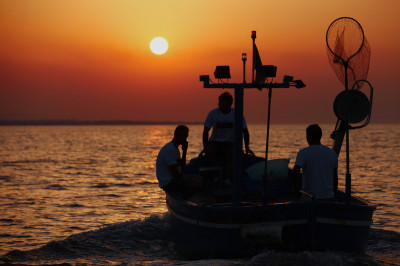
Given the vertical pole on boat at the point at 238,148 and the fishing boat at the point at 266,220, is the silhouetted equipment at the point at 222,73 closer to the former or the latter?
the fishing boat at the point at 266,220

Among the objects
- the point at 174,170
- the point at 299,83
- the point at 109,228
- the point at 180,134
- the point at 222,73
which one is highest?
the point at 222,73

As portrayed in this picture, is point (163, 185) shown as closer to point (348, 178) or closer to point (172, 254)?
point (172, 254)

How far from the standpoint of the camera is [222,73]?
966cm

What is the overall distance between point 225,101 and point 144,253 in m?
3.92

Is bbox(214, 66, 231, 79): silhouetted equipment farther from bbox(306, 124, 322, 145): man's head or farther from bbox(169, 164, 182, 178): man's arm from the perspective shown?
bbox(169, 164, 182, 178): man's arm

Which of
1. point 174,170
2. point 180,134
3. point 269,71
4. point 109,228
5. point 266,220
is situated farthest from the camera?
point 109,228

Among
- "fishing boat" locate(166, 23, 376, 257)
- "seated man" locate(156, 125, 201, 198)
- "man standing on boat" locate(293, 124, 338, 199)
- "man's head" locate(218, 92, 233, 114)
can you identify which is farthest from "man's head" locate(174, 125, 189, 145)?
"man standing on boat" locate(293, 124, 338, 199)

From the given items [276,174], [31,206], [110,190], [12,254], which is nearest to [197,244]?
[276,174]

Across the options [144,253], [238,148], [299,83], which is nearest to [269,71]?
[299,83]

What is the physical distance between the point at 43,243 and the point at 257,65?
7356 millimetres

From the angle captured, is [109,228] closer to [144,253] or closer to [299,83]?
[144,253]

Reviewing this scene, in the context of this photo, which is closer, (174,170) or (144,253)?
(174,170)

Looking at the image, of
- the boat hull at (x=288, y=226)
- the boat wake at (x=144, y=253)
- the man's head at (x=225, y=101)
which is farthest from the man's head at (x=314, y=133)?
the man's head at (x=225, y=101)

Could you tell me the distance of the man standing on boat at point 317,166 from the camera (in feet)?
29.3
